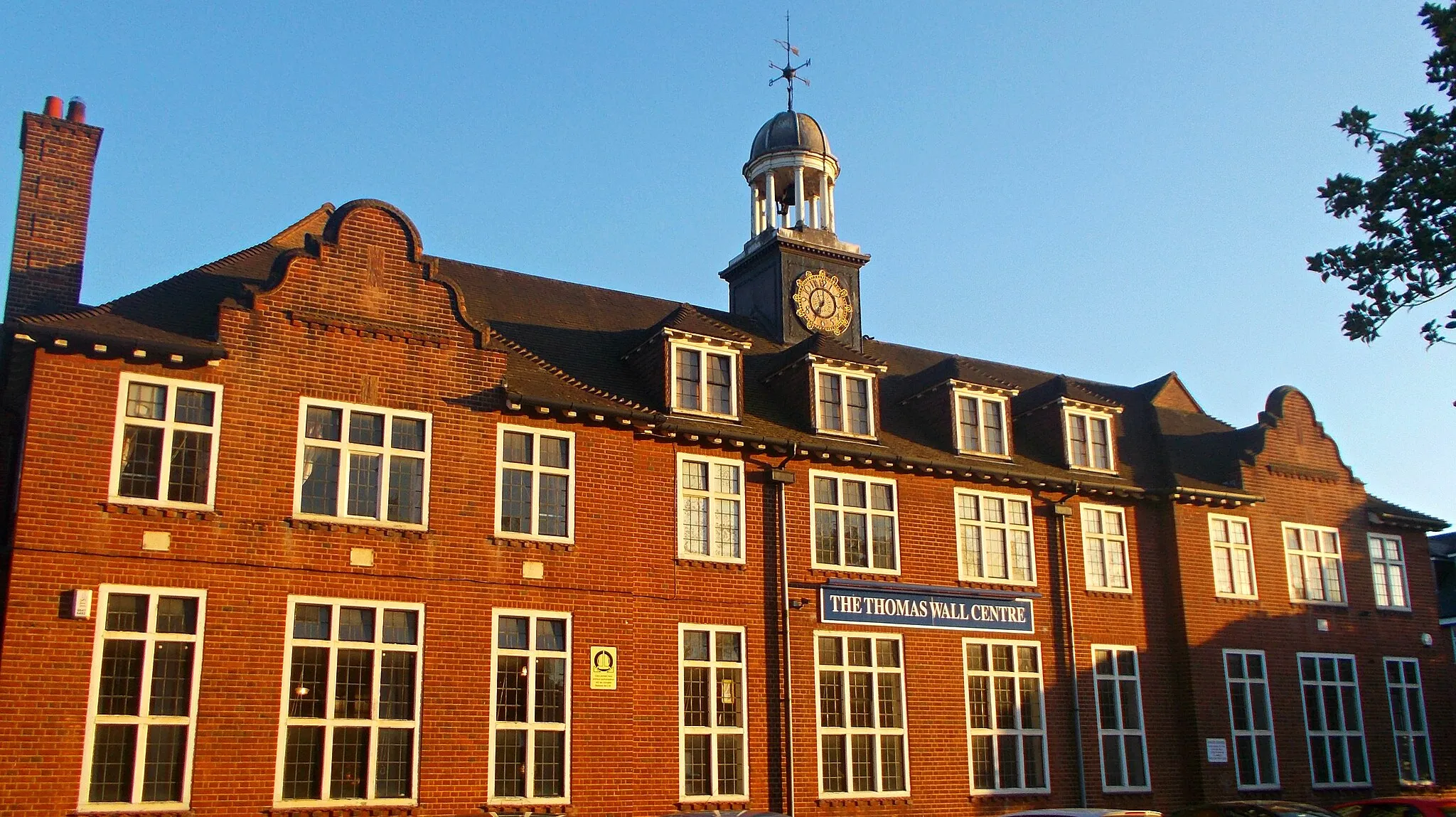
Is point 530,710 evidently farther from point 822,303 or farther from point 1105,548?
point 1105,548

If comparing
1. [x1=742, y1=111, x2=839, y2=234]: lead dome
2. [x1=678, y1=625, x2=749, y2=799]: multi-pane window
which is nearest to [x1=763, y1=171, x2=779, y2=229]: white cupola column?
[x1=742, y1=111, x2=839, y2=234]: lead dome

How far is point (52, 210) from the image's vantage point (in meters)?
22.7

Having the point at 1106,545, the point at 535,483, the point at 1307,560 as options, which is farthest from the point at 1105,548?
the point at 535,483

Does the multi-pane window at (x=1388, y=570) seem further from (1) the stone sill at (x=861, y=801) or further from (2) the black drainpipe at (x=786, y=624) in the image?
(2) the black drainpipe at (x=786, y=624)

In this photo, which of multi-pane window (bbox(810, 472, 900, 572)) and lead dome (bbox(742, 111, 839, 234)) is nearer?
multi-pane window (bbox(810, 472, 900, 572))

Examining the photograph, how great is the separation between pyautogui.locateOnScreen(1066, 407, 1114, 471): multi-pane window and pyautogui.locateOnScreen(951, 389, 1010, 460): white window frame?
71.2 inches

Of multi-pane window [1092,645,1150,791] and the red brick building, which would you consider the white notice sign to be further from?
multi-pane window [1092,645,1150,791]

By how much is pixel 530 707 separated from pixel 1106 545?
49.1ft

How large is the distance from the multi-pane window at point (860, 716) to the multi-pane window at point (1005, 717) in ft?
6.17

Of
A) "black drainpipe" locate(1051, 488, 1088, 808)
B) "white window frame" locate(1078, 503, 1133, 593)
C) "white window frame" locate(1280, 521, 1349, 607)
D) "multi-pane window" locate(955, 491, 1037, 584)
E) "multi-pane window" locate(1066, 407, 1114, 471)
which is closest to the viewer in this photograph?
"black drainpipe" locate(1051, 488, 1088, 808)

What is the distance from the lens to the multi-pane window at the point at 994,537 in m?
28.5

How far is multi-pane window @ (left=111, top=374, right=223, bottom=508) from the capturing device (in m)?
19.7

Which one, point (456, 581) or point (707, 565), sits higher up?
point (707, 565)

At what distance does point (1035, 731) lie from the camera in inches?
1102
